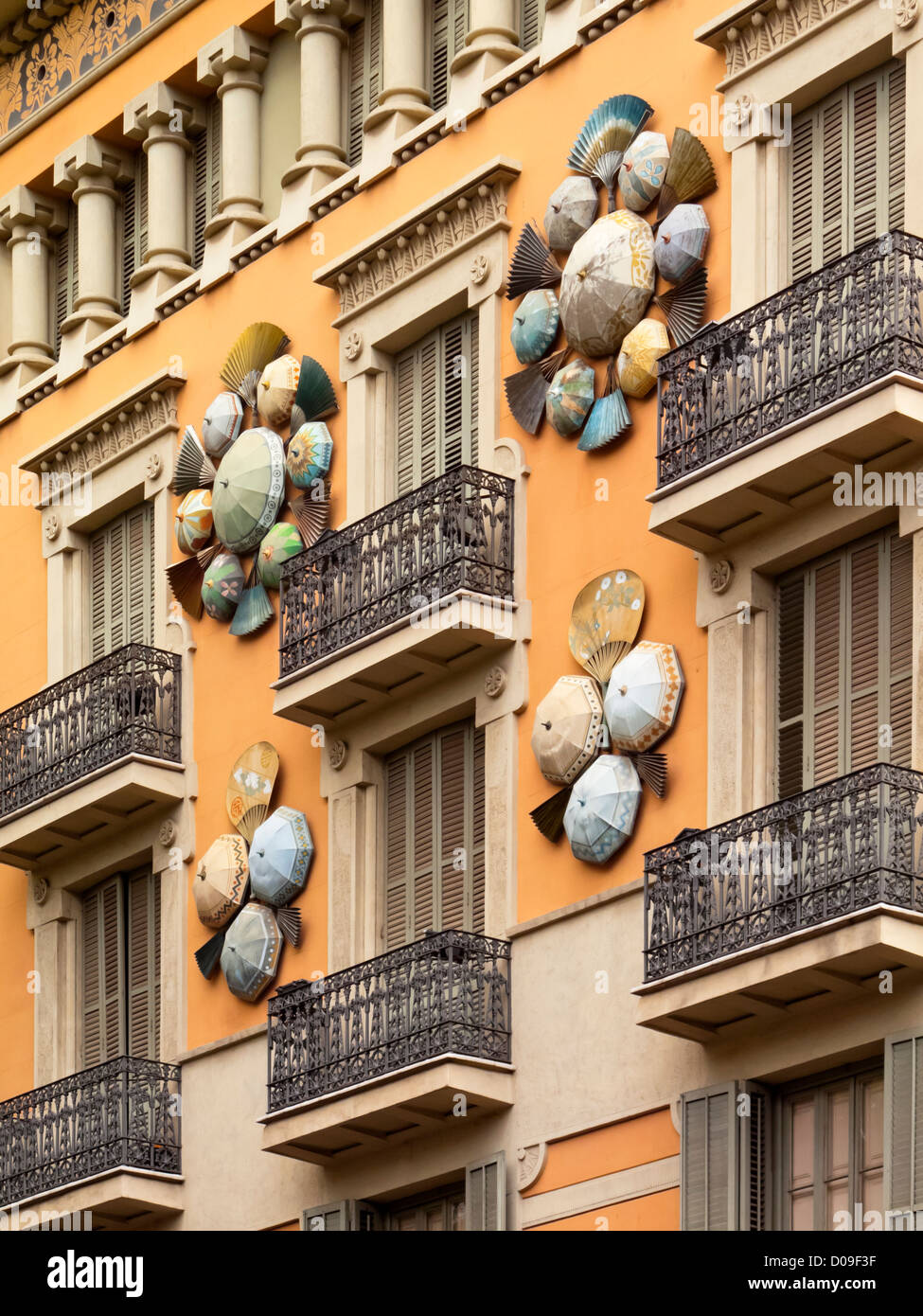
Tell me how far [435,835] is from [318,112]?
7.19 m

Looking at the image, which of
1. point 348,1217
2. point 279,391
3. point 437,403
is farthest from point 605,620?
point 279,391

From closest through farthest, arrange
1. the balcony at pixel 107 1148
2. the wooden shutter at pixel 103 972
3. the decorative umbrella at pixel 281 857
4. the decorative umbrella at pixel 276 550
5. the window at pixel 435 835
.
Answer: the window at pixel 435 835 < the decorative umbrella at pixel 281 857 < the balcony at pixel 107 1148 < the decorative umbrella at pixel 276 550 < the wooden shutter at pixel 103 972

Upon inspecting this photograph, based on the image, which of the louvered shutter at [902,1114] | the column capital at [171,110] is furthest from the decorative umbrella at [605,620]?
the column capital at [171,110]

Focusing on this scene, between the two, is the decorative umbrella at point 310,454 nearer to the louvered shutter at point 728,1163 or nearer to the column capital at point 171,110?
the column capital at point 171,110

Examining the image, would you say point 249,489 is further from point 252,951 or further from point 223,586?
point 252,951

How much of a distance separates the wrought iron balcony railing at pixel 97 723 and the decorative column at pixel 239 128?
4.13 metres

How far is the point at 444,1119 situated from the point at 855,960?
4692 mm

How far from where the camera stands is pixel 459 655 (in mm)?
26766

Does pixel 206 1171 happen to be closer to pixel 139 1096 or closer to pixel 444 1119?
pixel 139 1096

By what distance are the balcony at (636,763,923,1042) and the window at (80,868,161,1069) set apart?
24.5 feet

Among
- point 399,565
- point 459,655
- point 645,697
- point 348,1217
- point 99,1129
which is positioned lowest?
point 348,1217

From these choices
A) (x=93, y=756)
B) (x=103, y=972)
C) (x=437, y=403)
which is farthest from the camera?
(x=103, y=972)

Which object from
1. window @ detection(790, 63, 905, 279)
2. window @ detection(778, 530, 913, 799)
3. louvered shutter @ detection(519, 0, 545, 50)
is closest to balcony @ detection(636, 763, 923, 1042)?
window @ detection(778, 530, 913, 799)

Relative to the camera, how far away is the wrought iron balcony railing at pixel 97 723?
30.0 m
